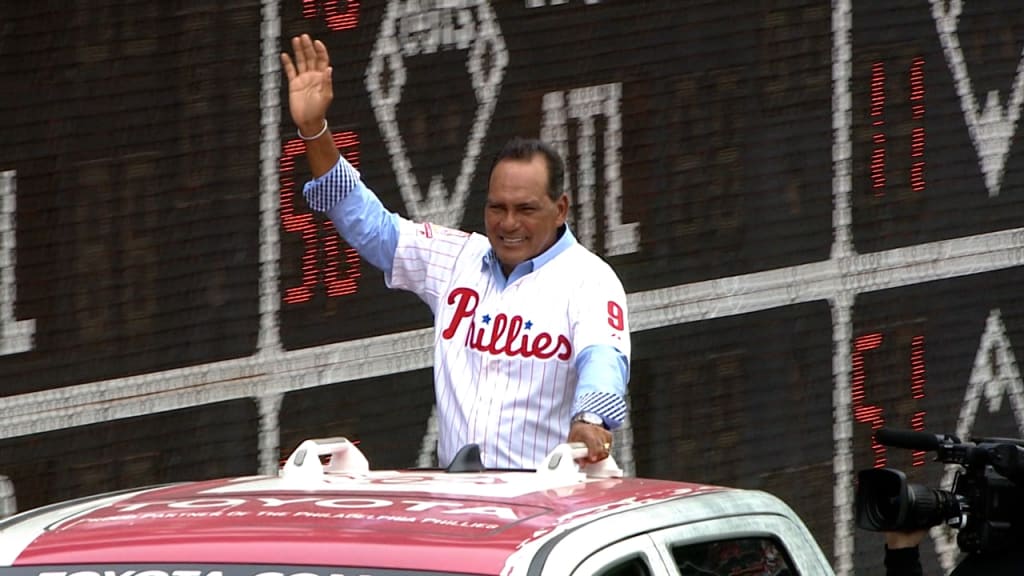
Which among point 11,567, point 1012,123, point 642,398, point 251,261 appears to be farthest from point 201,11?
point 1012,123

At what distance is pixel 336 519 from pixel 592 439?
3.39 feet

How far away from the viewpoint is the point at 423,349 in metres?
6.95

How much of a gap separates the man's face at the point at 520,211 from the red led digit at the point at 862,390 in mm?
3589

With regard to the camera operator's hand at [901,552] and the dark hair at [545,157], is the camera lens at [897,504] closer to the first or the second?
the camera operator's hand at [901,552]

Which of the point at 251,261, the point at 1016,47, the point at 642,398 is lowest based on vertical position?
the point at 642,398

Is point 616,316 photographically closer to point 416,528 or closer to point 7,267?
point 416,528

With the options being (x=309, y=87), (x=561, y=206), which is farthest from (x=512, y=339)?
(x=309, y=87)

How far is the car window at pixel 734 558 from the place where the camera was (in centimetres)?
377

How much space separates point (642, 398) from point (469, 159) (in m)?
1.26

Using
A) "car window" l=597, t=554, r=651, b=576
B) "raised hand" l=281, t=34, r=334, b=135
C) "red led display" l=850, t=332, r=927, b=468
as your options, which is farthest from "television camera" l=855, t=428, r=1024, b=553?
"red led display" l=850, t=332, r=927, b=468

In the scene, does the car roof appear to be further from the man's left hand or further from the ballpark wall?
the ballpark wall

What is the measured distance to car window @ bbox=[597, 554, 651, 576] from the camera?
3.47 metres

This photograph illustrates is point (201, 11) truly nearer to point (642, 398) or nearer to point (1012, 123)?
point (642, 398)

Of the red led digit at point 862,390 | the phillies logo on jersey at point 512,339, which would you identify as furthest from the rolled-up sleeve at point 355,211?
the red led digit at point 862,390
